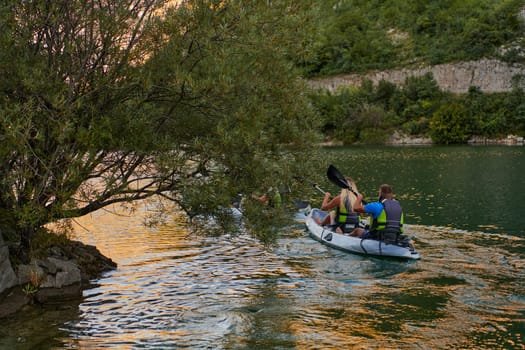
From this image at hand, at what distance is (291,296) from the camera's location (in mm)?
13023

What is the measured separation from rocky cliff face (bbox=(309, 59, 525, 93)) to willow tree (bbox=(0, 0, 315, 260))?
285 ft

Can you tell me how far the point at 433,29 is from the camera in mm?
115750

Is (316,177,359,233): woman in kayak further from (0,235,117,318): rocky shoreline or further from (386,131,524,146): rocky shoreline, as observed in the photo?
(386,131,524,146): rocky shoreline

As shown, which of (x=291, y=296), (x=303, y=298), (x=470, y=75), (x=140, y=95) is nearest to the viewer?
(x=140, y=95)

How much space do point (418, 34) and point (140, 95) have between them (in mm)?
112924

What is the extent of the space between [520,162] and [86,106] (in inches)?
1595

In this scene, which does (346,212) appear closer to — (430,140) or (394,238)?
(394,238)

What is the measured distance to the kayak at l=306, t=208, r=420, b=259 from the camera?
16.2 metres

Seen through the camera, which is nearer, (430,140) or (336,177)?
(336,177)

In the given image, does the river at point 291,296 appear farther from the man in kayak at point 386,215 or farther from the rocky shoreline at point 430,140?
the rocky shoreline at point 430,140

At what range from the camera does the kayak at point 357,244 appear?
1625 centimetres

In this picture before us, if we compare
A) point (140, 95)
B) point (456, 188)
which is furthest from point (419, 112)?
point (140, 95)

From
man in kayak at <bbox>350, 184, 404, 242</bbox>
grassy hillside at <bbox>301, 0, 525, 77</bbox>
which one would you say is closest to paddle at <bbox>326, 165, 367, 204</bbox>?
man in kayak at <bbox>350, 184, 404, 242</bbox>

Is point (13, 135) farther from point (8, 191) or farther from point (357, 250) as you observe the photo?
point (357, 250)
